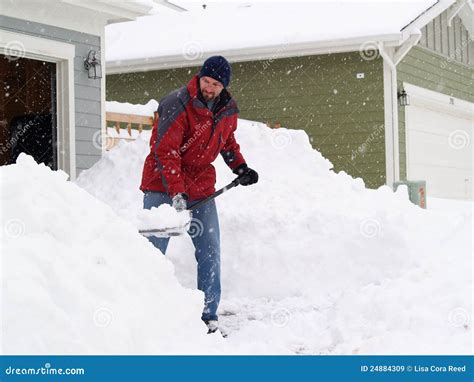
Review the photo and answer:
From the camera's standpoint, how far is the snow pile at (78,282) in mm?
3098

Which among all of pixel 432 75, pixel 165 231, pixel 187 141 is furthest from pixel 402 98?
pixel 165 231

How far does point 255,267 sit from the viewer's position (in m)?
7.12

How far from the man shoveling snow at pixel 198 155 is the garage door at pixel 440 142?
9742mm

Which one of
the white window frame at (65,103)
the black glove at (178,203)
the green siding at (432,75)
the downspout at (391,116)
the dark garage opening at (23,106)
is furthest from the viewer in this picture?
the green siding at (432,75)

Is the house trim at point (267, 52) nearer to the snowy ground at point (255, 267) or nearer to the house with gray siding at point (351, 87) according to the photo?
the house with gray siding at point (351, 87)

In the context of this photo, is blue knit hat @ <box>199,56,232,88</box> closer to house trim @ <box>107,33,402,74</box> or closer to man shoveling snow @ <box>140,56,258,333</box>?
man shoveling snow @ <box>140,56,258,333</box>

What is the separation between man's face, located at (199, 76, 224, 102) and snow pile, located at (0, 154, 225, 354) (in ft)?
3.97

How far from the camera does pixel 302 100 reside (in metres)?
14.2

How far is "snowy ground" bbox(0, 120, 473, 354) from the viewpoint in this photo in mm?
3295

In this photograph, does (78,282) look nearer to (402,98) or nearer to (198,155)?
(198,155)

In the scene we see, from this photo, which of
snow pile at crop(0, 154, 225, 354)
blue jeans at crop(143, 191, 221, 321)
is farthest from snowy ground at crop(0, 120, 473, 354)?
blue jeans at crop(143, 191, 221, 321)

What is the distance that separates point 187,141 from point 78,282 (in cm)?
184

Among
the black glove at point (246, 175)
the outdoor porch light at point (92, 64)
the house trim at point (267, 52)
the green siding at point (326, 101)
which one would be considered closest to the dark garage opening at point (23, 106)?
the outdoor porch light at point (92, 64)
